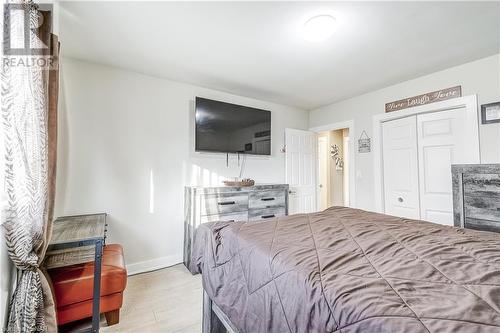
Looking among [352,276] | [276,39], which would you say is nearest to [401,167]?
[276,39]

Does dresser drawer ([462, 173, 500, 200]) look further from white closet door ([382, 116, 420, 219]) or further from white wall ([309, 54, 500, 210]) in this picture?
white closet door ([382, 116, 420, 219])

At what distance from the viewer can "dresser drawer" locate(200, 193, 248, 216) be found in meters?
2.79

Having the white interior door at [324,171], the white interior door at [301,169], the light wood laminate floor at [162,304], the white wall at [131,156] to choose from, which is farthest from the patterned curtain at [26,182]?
the white interior door at [324,171]

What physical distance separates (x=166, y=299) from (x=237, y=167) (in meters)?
2.02

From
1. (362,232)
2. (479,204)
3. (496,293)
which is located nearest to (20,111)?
(362,232)

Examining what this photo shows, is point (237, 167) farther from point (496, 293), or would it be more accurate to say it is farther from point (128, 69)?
point (496, 293)

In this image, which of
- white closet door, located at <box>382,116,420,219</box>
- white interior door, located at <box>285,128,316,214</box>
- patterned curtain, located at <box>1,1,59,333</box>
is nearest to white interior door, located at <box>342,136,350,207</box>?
white interior door, located at <box>285,128,316,214</box>

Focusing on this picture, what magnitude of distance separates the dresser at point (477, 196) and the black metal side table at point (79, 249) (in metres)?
3.23

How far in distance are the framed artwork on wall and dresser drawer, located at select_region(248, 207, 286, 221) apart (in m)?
2.59

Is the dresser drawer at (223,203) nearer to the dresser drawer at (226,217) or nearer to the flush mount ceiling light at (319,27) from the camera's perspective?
the dresser drawer at (226,217)

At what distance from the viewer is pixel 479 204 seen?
207 cm

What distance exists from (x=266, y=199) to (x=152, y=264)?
68.4 inches

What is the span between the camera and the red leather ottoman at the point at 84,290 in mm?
1565

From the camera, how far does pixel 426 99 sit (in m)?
2.87
